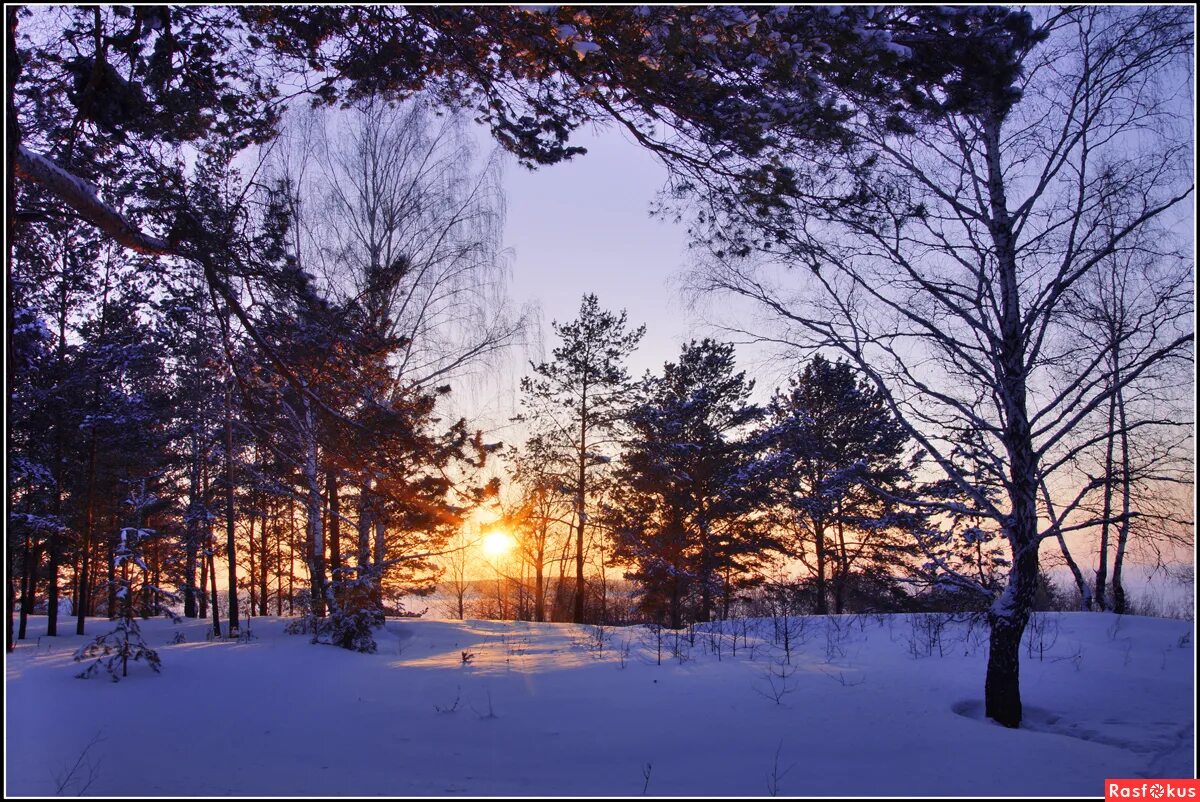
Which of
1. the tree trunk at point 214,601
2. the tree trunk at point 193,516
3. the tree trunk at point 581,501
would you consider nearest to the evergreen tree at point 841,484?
the tree trunk at point 581,501

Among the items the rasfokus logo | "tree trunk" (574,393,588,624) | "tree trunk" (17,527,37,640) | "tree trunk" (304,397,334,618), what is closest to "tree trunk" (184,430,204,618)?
"tree trunk" (17,527,37,640)

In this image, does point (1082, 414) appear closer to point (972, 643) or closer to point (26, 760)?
point (972, 643)

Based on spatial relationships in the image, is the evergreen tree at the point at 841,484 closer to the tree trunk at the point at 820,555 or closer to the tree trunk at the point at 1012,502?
the tree trunk at the point at 820,555

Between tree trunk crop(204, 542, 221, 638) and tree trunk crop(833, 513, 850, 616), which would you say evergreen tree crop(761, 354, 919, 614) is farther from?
tree trunk crop(204, 542, 221, 638)

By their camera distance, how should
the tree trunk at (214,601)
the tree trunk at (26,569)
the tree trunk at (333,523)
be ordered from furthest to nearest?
1. the tree trunk at (214,601)
2. the tree trunk at (26,569)
3. the tree trunk at (333,523)

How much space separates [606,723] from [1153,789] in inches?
156

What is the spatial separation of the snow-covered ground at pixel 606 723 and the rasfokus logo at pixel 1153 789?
106mm

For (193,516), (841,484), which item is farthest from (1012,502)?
(193,516)

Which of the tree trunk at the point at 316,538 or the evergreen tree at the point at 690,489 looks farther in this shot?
the evergreen tree at the point at 690,489

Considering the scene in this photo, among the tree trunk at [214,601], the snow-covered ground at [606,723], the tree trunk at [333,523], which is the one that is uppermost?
the tree trunk at [333,523]

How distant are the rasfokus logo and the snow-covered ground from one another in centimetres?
11

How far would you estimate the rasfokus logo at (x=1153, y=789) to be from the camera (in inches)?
171

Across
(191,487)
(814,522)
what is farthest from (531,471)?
(191,487)

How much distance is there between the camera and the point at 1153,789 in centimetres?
443
